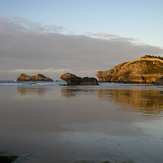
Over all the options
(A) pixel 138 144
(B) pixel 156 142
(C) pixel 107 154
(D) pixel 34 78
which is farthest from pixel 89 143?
(D) pixel 34 78

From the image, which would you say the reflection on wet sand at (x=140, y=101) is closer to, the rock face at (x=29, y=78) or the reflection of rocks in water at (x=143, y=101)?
the reflection of rocks in water at (x=143, y=101)

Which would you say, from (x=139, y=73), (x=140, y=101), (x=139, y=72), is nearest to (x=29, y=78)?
(x=139, y=73)

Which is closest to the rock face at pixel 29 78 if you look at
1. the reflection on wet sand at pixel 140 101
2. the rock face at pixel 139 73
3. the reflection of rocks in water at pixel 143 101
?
the rock face at pixel 139 73

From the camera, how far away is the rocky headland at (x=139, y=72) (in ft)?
394

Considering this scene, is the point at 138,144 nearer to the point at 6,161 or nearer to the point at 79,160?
the point at 79,160

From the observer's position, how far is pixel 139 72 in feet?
426

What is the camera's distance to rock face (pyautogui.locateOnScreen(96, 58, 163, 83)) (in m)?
120

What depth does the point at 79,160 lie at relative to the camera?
3387mm

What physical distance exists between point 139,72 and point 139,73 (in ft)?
4.99

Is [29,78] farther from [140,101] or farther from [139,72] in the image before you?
[140,101]

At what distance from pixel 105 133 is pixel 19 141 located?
90.5 inches

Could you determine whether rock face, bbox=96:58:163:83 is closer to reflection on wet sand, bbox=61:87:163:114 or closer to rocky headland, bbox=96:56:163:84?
rocky headland, bbox=96:56:163:84

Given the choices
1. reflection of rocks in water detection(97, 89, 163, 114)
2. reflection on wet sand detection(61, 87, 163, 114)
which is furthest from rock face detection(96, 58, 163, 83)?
reflection of rocks in water detection(97, 89, 163, 114)

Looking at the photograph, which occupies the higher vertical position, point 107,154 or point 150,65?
point 150,65
